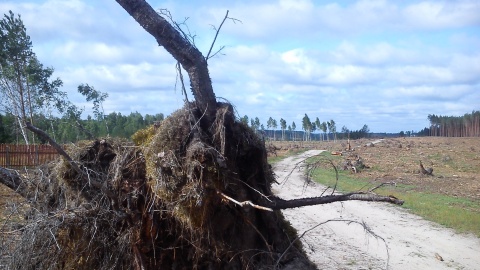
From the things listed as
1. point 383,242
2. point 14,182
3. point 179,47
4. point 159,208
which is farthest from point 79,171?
point 383,242

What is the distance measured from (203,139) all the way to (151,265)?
126 centimetres

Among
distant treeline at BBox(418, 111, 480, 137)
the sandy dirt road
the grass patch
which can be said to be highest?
distant treeline at BBox(418, 111, 480, 137)

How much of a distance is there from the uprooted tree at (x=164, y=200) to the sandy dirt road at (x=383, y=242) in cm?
262

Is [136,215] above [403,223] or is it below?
above

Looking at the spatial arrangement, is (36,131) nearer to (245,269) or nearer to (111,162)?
Result: (111,162)

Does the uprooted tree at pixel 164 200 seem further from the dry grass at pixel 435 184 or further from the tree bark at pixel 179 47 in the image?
the dry grass at pixel 435 184

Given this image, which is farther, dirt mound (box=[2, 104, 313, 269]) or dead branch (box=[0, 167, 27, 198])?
dead branch (box=[0, 167, 27, 198])

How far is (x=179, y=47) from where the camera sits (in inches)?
203

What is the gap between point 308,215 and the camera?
14648 millimetres

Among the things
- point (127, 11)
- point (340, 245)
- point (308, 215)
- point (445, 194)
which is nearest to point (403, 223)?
point (308, 215)

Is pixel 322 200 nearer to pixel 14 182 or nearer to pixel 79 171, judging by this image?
pixel 79 171

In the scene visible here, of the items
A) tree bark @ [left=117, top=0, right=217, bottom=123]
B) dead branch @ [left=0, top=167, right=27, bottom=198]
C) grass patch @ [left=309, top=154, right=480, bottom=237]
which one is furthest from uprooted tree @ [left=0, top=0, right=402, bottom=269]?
grass patch @ [left=309, top=154, right=480, bottom=237]

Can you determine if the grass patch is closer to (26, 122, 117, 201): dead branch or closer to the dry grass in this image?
the dry grass

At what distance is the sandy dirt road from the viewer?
32.5 ft
